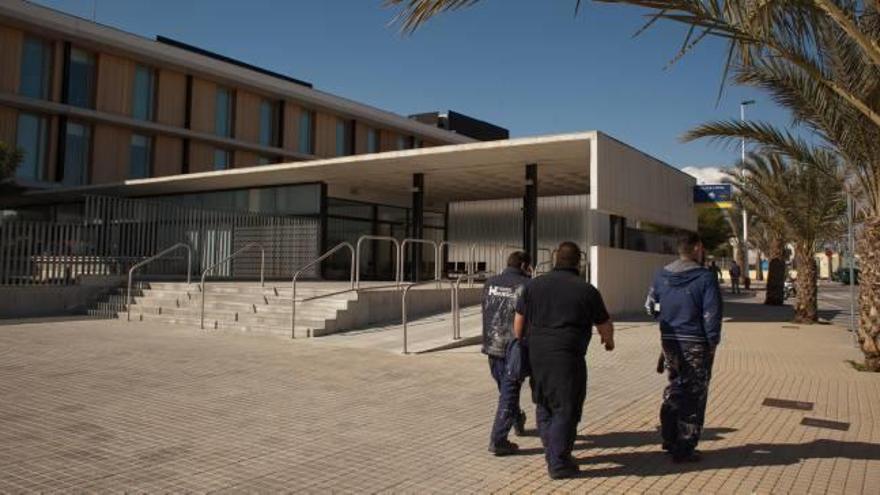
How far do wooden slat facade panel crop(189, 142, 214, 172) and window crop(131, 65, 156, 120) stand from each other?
2373 millimetres

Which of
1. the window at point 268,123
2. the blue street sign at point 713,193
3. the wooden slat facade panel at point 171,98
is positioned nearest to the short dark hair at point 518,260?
the blue street sign at point 713,193

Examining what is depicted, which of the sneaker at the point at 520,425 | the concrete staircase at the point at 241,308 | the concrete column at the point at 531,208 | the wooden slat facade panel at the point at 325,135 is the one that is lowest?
the sneaker at the point at 520,425

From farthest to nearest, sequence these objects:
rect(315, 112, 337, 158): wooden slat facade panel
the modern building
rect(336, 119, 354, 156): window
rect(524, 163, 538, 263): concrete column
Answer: rect(336, 119, 354, 156): window < rect(315, 112, 337, 158): wooden slat facade panel < rect(524, 163, 538, 263): concrete column < the modern building

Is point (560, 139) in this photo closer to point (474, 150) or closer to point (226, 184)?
point (474, 150)

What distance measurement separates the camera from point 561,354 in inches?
181

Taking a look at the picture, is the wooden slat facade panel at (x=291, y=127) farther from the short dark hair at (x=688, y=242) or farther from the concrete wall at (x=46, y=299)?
the short dark hair at (x=688, y=242)

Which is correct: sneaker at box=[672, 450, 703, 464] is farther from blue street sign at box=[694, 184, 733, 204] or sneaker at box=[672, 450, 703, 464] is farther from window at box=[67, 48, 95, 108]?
window at box=[67, 48, 95, 108]

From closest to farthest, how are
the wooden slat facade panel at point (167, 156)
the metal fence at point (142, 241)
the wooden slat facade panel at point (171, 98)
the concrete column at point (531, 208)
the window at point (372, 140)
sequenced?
the metal fence at point (142, 241) → the concrete column at point (531, 208) → the wooden slat facade panel at point (171, 98) → the wooden slat facade panel at point (167, 156) → the window at point (372, 140)

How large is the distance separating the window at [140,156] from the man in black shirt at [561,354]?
27.8 m

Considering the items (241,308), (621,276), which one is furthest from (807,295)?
(241,308)

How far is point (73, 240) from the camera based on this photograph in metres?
16.0

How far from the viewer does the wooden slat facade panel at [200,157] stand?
1216 inches

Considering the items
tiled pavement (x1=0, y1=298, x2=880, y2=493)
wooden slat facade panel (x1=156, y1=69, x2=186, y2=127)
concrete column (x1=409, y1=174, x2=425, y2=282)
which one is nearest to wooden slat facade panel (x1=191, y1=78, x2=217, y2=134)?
wooden slat facade panel (x1=156, y1=69, x2=186, y2=127)

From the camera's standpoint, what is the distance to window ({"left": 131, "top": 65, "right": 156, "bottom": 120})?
2861cm
